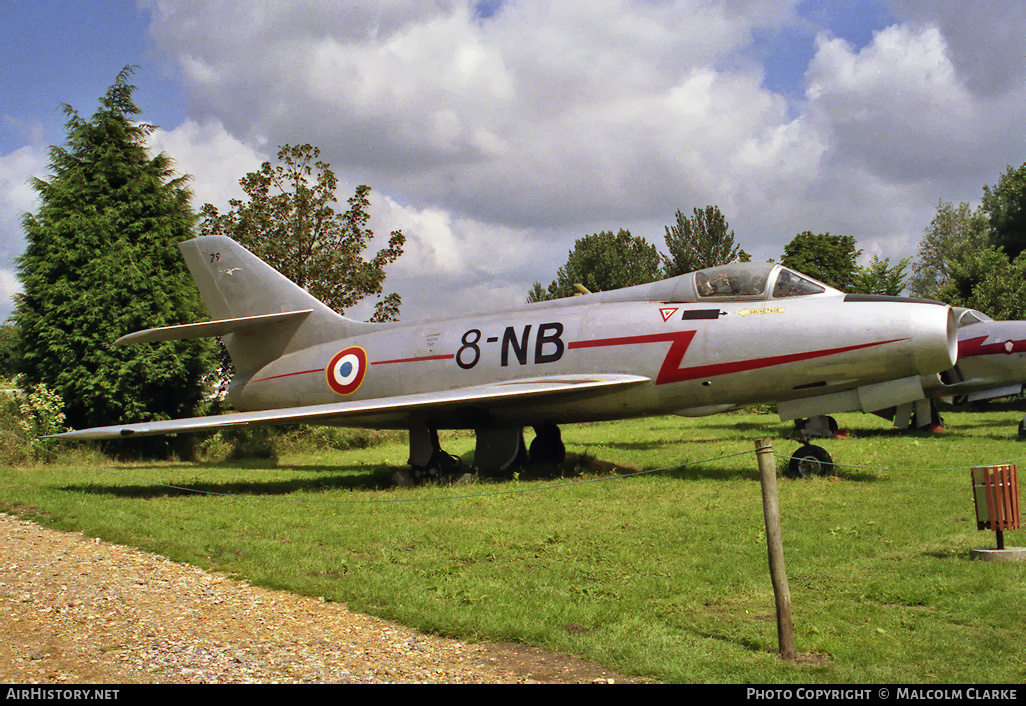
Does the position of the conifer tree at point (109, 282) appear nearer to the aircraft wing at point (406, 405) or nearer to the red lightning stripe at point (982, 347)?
the aircraft wing at point (406, 405)

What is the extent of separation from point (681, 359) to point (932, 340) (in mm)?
3248

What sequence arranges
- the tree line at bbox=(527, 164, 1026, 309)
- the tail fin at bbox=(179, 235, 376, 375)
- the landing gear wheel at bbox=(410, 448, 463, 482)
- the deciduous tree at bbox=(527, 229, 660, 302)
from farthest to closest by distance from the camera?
the deciduous tree at bbox=(527, 229, 660, 302), the tree line at bbox=(527, 164, 1026, 309), the tail fin at bbox=(179, 235, 376, 375), the landing gear wheel at bbox=(410, 448, 463, 482)

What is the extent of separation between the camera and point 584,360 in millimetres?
11930

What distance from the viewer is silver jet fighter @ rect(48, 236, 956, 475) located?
1045 centimetres

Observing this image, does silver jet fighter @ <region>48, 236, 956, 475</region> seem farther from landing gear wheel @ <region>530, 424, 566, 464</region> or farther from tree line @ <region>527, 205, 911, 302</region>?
tree line @ <region>527, 205, 911, 302</region>

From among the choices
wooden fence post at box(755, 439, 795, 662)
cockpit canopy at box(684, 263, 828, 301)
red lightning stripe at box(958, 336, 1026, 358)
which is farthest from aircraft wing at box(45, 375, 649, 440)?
red lightning stripe at box(958, 336, 1026, 358)

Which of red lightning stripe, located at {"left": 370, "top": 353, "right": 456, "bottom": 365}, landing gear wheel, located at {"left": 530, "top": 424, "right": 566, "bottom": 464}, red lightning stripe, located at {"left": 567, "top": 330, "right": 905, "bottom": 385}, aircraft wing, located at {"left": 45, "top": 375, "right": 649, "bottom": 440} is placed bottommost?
landing gear wheel, located at {"left": 530, "top": 424, "right": 566, "bottom": 464}

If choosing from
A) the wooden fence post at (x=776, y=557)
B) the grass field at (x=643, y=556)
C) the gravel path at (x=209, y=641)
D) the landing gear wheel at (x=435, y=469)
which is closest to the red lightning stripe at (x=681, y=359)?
the grass field at (x=643, y=556)

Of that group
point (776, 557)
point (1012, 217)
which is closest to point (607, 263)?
point (1012, 217)

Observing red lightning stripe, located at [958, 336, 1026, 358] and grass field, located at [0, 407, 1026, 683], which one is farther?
red lightning stripe, located at [958, 336, 1026, 358]

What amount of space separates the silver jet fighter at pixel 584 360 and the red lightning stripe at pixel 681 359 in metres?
0.02

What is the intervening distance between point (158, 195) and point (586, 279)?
43.9 meters

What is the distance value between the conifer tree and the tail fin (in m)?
3.89
